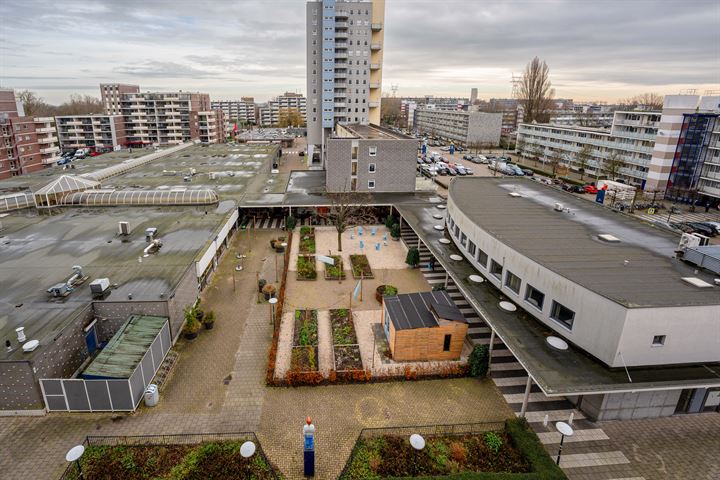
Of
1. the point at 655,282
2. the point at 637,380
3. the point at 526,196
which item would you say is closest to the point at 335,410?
the point at 637,380

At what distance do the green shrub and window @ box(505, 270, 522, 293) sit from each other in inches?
168

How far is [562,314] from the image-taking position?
64.2 feet

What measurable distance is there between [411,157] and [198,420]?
125 ft

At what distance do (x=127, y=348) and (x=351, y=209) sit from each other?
27.7 metres

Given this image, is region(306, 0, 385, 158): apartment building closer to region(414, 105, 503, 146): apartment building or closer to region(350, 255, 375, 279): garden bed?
region(414, 105, 503, 146): apartment building

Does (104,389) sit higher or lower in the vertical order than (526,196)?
lower

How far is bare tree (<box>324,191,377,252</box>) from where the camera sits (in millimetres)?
41459

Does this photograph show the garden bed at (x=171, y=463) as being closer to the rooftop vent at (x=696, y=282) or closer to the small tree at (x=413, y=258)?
the rooftop vent at (x=696, y=282)

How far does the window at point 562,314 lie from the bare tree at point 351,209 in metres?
23.2

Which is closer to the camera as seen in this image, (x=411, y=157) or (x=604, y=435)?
(x=604, y=435)

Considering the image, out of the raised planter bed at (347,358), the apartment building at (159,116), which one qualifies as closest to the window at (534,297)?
the raised planter bed at (347,358)

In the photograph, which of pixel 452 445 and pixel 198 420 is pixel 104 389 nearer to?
pixel 198 420

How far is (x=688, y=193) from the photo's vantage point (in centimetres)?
5616

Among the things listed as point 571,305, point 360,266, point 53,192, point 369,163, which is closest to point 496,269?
point 571,305
